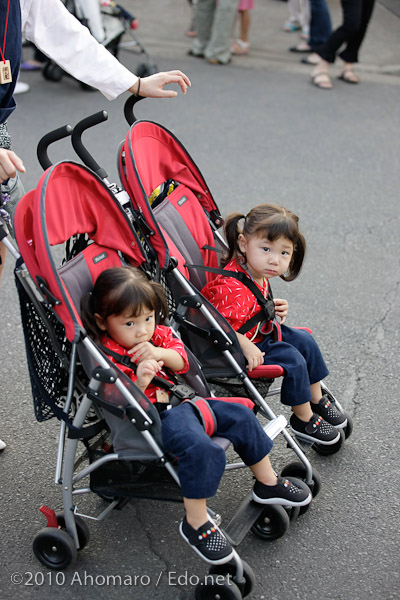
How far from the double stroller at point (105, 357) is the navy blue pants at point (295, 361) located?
0.28 ft

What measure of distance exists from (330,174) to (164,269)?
11.9 ft

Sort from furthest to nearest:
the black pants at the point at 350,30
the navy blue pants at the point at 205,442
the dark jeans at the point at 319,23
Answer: the dark jeans at the point at 319,23, the black pants at the point at 350,30, the navy blue pants at the point at 205,442

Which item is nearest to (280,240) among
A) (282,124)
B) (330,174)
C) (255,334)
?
(255,334)

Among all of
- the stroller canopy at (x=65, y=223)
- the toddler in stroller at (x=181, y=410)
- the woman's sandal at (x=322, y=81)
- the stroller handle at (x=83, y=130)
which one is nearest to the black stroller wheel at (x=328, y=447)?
the toddler in stroller at (x=181, y=410)

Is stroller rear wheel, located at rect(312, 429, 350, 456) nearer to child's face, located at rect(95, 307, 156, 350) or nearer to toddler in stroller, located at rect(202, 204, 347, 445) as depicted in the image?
toddler in stroller, located at rect(202, 204, 347, 445)

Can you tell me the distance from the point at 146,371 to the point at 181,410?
Answer: 0.19m

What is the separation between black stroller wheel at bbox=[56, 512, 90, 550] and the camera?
103 inches

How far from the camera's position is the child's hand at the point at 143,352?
2504 millimetres

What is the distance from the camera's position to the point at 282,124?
691 cm

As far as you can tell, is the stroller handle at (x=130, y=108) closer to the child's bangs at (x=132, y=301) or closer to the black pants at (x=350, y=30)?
the child's bangs at (x=132, y=301)

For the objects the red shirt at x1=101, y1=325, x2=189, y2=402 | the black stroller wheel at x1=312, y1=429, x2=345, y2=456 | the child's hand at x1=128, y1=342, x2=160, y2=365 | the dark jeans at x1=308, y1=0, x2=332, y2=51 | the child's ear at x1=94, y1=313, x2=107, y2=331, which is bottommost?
the dark jeans at x1=308, y1=0, x2=332, y2=51

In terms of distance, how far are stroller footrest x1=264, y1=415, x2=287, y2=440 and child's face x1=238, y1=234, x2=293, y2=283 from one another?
1.94 feet

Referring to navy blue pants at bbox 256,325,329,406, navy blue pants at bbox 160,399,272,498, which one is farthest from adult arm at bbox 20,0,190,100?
navy blue pants at bbox 160,399,272,498

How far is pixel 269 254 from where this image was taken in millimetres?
2930
